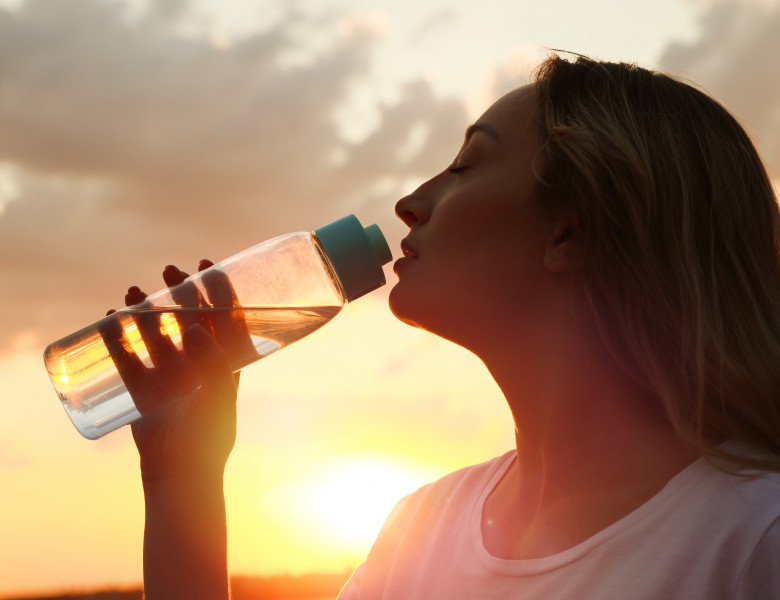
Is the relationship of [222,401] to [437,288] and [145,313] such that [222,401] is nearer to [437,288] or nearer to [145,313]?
[145,313]

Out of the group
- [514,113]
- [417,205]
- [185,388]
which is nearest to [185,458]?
[185,388]

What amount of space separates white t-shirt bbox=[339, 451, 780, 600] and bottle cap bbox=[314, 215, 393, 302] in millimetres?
727

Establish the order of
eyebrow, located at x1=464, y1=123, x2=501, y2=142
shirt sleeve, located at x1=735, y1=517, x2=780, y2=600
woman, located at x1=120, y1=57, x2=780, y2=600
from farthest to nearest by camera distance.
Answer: eyebrow, located at x1=464, y1=123, x2=501, y2=142, woman, located at x1=120, y1=57, x2=780, y2=600, shirt sleeve, located at x1=735, y1=517, x2=780, y2=600

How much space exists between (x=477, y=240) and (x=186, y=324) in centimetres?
102

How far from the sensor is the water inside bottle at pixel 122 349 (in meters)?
2.10

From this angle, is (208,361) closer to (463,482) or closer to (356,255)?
(356,255)

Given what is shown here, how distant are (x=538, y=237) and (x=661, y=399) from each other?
0.48m

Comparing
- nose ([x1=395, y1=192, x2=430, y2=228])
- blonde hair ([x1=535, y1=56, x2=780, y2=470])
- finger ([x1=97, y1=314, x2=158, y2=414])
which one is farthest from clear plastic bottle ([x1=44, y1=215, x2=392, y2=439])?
blonde hair ([x1=535, y1=56, x2=780, y2=470])

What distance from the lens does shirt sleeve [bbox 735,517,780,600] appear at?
3.68ft

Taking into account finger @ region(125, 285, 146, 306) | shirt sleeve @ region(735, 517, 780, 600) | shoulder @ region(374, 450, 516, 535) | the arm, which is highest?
finger @ region(125, 285, 146, 306)

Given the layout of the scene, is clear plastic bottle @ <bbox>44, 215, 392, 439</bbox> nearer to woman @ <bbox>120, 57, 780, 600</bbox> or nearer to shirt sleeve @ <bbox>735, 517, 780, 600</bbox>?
woman @ <bbox>120, 57, 780, 600</bbox>

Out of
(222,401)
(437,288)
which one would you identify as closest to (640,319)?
(437,288)

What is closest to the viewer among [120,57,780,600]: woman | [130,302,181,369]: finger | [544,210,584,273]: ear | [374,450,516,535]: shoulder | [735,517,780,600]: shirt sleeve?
[735,517,780,600]: shirt sleeve

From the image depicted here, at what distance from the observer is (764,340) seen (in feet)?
4.84
